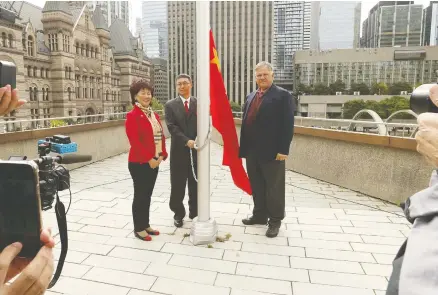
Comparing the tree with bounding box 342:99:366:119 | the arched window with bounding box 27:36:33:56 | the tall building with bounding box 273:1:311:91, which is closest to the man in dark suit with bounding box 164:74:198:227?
the arched window with bounding box 27:36:33:56

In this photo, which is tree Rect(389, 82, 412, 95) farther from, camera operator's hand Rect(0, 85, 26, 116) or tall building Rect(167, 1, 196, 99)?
camera operator's hand Rect(0, 85, 26, 116)

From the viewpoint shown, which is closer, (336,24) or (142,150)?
(142,150)

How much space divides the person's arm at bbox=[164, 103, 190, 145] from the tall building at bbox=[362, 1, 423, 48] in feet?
568

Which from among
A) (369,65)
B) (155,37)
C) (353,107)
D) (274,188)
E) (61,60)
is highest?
(155,37)

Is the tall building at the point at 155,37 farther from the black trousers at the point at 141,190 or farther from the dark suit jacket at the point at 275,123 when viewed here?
the black trousers at the point at 141,190

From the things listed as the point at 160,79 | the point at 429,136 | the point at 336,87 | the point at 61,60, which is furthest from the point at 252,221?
the point at 160,79

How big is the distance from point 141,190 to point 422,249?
10.5ft

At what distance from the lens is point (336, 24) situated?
17300cm

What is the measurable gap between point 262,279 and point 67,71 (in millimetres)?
55121

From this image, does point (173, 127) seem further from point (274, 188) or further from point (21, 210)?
point (21, 210)

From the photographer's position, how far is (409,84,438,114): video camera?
100 cm

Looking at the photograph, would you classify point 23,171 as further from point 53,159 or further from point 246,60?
point 246,60

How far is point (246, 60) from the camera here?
94.6m

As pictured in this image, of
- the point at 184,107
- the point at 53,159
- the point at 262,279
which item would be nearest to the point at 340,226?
the point at 262,279
